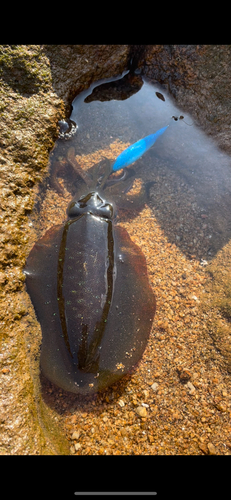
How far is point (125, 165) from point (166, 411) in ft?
9.71

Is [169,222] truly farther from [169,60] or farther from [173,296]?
[169,60]

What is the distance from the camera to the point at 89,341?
2244 mm

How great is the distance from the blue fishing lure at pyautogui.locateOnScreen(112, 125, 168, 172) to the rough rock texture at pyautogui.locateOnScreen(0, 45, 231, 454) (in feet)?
2.30

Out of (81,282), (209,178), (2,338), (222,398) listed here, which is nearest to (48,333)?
(2,338)

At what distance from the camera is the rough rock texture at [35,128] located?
2.13 metres

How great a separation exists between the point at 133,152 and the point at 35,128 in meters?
1.29

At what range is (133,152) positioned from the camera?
3.55m

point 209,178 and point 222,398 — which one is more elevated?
point 209,178

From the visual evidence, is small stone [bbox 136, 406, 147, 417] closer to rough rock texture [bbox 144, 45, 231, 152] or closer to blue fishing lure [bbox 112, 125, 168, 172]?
blue fishing lure [bbox 112, 125, 168, 172]

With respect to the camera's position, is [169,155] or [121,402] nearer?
[121,402]

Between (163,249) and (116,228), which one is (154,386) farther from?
(116,228)

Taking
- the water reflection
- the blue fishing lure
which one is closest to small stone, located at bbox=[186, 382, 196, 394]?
the water reflection

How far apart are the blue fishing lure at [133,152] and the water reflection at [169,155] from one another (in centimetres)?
16

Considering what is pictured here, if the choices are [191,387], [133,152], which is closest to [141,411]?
[191,387]
